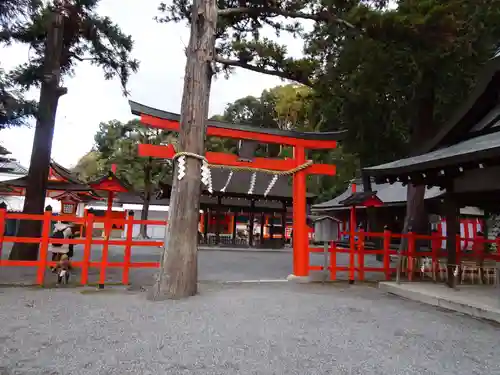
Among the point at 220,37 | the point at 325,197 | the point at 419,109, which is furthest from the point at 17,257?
the point at 325,197

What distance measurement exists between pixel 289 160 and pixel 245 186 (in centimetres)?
1224

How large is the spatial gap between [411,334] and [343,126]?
360 inches

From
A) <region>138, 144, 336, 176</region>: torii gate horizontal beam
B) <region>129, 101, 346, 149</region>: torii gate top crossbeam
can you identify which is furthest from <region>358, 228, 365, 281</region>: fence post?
<region>129, 101, 346, 149</region>: torii gate top crossbeam

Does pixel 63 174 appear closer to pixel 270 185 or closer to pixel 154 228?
pixel 270 185

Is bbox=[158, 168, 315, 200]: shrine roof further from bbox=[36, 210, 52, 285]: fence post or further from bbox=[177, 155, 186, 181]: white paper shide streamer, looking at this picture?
bbox=[177, 155, 186, 181]: white paper shide streamer

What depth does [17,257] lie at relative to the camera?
9977 millimetres

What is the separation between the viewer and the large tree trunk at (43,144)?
1010 centimetres

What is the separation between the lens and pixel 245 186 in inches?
835

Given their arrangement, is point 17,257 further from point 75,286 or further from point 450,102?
point 450,102

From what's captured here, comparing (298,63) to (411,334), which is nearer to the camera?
(411,334)

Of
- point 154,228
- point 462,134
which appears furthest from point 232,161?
point 154,228

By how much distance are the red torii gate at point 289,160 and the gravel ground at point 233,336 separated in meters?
2.44

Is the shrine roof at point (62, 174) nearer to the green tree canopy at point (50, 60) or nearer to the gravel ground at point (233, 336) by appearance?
the green tree canopy at point (50, 60)

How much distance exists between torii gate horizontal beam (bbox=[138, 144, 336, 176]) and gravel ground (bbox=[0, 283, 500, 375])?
2.87 metres
